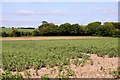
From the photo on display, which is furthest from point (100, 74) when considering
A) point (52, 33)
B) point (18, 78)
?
point (52, 33)

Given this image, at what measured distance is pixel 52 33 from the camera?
228 ft

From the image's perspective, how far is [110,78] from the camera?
10.9 meters

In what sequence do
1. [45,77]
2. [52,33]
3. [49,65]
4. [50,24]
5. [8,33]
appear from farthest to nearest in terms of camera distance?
[50,24] < [52,33] < [8,33] < [49,65] < [45,77]

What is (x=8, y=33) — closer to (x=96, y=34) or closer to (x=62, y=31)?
(x=62, y=31)

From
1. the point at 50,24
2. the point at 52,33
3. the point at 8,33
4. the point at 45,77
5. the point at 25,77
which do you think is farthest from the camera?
the point at 50,24

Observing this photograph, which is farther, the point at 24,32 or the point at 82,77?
the point at 24,32

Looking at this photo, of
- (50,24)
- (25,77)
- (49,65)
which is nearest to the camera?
(25,77)

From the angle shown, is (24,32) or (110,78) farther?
(24,32)

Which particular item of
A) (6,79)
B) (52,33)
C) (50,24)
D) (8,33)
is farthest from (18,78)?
(50,24)

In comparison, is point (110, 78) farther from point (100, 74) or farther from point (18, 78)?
point (18, 78)

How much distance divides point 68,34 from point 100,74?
6027 cm

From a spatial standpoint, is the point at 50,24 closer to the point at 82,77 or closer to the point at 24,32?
the point at 24,32

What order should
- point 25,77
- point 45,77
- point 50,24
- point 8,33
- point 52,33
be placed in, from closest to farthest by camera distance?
point 45,77
point 25,77
point 8,33
point 52,33
point 50,24

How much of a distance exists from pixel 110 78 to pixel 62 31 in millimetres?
59575
